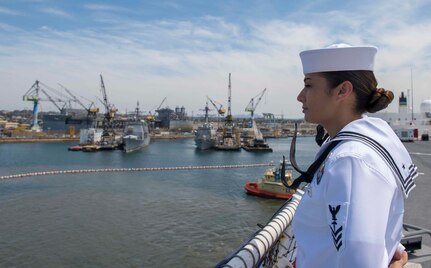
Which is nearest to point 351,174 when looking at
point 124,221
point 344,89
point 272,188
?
point 344,89

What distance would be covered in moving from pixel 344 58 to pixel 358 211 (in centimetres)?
46

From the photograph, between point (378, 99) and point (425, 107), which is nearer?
point (378, 99)

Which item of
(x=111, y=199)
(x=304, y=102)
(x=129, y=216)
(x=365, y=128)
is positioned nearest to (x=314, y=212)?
(x=365, y=128)

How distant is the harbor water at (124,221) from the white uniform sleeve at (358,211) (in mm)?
4609

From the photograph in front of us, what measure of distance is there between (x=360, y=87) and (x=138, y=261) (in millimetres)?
10131

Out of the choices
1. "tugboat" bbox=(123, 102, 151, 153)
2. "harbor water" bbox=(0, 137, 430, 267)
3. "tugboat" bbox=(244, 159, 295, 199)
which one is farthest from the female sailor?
"tugboat" bbox=(123, 102, 151, 153)

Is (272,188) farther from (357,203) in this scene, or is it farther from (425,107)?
(425,107)

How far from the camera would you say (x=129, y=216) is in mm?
15250

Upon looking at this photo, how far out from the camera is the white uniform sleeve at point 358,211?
2.78 feet

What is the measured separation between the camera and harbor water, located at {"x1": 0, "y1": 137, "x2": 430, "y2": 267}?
35.0 feet

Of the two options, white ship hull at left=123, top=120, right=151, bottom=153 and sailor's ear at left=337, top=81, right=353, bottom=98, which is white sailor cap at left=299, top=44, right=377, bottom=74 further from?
white ship hull at left=123, top=120, right=151, bottom=153

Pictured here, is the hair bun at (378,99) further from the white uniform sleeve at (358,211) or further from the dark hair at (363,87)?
the white uniform sleeve at (358,211)

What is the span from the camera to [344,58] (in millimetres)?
1086

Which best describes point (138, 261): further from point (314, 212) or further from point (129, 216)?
point (314, 212)
